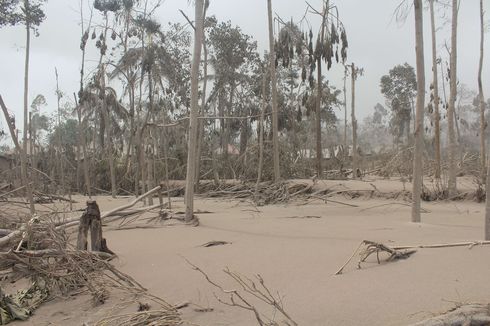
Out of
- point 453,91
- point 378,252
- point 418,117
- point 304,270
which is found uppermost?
point 453,91

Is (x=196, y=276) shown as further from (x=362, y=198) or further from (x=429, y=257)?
(x=362, y=198)

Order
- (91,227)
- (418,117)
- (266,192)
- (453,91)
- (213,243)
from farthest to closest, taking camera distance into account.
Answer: (266,192)
(453,91)
(418,117)
(213,243)
(91,227)

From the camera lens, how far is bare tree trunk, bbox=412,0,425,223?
6879 mm

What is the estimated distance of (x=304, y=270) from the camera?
4.17m

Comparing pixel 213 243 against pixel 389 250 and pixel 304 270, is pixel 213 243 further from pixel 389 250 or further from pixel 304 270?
pixel 389 250

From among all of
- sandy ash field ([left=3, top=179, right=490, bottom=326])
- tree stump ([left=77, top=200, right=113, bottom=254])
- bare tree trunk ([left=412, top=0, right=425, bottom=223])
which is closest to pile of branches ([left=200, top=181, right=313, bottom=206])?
sandy ash field ([left=3, top=179, right=490, bottom=326])

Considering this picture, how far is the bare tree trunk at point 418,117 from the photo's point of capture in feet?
22.6

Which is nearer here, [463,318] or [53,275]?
[463,318]

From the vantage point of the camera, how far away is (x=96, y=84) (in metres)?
18.7

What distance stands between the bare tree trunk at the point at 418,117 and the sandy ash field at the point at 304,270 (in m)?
0.38

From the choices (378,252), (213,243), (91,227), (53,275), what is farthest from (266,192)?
(53,275)

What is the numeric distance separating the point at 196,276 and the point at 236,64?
2008cm

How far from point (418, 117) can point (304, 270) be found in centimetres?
375

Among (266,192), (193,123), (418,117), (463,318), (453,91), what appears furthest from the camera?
(266,192)
